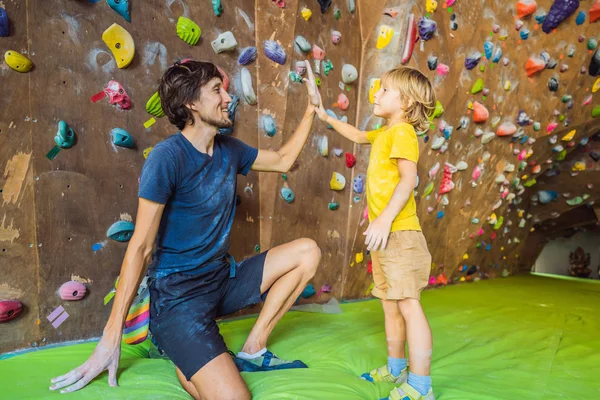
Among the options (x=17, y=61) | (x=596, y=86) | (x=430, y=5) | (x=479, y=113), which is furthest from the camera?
(x=596, y=86)

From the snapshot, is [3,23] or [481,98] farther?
[481,98]

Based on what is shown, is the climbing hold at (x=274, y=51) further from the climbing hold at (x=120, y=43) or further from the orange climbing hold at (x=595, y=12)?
the orange climbing hold at (x=595, y=12)

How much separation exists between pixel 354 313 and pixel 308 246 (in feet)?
2.82

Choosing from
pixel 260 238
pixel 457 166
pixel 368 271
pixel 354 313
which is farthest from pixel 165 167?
pixel 457 166

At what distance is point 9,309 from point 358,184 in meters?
1.79

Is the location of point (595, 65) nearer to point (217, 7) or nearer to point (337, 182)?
point (337, 182)

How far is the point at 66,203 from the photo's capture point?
1541 mm

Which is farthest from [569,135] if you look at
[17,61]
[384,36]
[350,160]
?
[17,61]

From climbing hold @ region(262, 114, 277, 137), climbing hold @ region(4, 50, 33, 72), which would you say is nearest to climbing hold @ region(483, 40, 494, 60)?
climbing hold @ region(262, 114, 277, 137)

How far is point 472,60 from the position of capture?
283 cm

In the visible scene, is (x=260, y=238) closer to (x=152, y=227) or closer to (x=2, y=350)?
(x=152, y=227)

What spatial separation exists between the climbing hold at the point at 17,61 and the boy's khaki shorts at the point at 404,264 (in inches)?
51.4

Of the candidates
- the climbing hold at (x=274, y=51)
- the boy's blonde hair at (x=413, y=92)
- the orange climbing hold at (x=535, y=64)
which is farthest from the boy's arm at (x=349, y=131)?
the orange climbing hold at (x=535, y=64)

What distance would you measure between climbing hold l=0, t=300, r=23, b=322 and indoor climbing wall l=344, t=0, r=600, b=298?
1718 mm
